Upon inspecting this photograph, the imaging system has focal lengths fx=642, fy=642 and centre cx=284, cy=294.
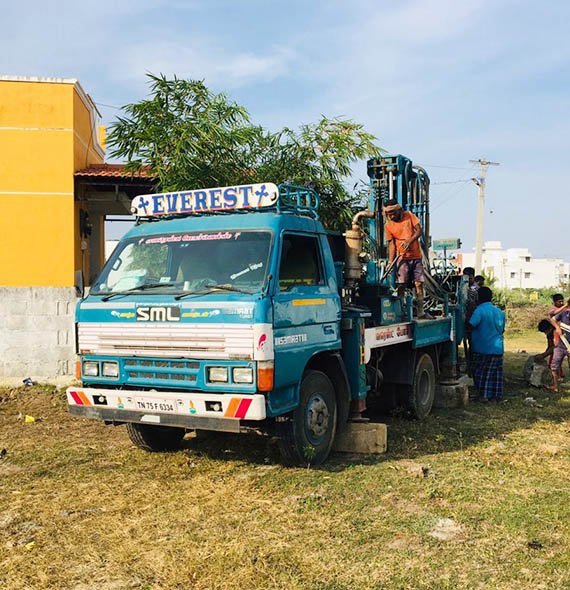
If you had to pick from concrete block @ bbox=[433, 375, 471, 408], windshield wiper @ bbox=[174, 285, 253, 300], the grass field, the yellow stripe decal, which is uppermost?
windshield wiper @ bbox=[174, 285, 253, 300]

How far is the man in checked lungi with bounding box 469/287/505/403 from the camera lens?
9.47 m

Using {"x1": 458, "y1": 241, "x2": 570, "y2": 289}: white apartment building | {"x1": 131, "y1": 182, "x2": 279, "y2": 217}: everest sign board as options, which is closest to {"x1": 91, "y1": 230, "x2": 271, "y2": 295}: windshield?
{"x1": 131, "y1": 182, "x2": 279, "y2": 217}: everest sign board

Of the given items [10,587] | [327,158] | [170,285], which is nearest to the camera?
[10,587]

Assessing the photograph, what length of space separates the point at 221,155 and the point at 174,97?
106cm

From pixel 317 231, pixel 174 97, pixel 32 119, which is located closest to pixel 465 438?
pixel 317 231

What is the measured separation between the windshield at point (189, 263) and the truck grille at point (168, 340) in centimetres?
36

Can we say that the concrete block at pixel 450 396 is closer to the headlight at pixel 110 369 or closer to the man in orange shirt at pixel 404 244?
the man in orange shirt at pixel 404 244

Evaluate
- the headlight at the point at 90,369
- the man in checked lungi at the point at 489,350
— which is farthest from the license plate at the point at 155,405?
the man in checked lungi at the point at 489,350

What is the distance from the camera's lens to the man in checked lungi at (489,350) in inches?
373

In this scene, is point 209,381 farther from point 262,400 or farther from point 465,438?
point 465,438

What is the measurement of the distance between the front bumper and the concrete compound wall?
541 cm

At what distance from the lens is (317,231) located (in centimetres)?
606

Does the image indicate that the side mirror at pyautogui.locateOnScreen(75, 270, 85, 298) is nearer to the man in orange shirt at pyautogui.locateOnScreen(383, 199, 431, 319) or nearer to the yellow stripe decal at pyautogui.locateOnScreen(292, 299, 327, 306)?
the man in orange shirt at pyautogui.locateOnScreen(383, 199, 431, 319)

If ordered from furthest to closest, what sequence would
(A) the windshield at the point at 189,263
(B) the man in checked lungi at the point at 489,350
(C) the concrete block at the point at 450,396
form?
(B) the man in checked lungi at the point at 489,350 → (C) the concrete block at the point at 450,396 → (A) the windshield at the point at 189,263
